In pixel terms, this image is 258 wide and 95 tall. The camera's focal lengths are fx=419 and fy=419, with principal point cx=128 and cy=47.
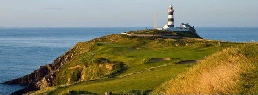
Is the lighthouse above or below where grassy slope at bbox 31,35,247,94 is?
above

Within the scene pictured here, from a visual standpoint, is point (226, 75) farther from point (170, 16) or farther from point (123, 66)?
point (170, 16)

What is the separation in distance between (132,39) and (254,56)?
64223 mm

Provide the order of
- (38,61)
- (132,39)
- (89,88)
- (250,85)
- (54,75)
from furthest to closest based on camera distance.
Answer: (38,61)
(132,39)
(54,75)
(89,88)
(250,85)

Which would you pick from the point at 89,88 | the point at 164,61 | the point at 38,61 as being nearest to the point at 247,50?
the point at 89,88

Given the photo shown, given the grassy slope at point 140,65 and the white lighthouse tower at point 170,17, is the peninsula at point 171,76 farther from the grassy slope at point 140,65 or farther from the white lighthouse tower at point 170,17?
the white lighthouse tower at point 170,17

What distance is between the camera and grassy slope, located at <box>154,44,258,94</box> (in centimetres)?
1591

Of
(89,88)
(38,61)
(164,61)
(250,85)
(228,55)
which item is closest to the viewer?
(250,85)

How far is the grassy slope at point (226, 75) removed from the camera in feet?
52.2

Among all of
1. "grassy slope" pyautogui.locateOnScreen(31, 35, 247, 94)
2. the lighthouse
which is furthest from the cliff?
the lighthouse

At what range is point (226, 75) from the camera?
1622 centimetres

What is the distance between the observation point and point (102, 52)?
61.0 metres

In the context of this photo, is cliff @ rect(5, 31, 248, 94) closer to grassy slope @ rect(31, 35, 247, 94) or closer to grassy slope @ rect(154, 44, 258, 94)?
grassy slope @ rect(31, 35, 247, 94)

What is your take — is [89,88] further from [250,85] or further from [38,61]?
[38,61]

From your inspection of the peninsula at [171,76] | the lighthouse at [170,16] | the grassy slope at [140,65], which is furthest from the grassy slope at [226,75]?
the lighthouse at [170,16]
